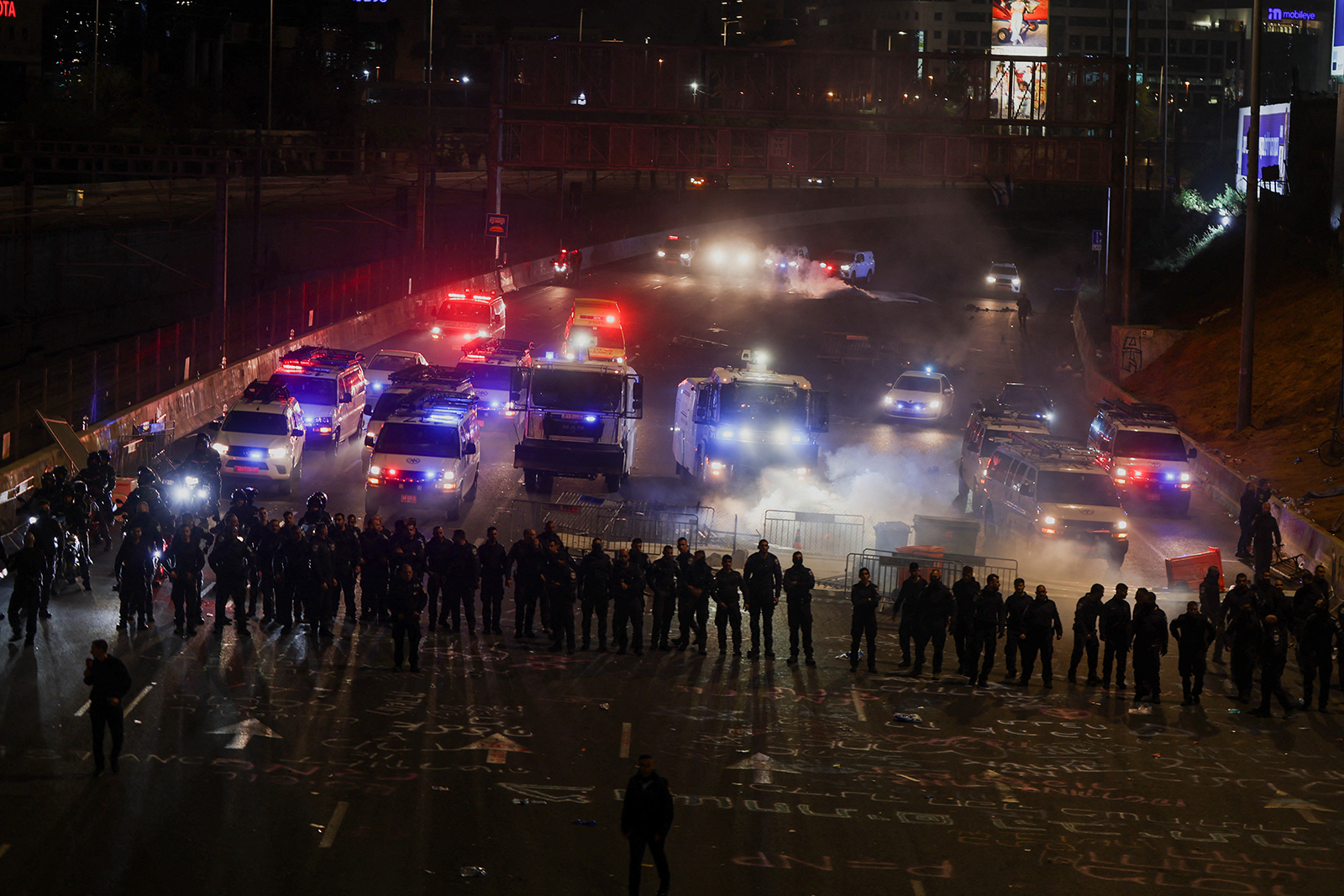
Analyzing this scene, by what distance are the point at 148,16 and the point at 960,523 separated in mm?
84153

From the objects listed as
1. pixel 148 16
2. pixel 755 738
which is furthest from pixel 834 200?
pixel 755 738

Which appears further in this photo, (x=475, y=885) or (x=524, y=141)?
(x=524, y=141)

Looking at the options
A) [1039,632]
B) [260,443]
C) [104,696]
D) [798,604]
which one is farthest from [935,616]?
[260,443]

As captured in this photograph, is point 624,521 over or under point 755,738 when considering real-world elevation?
over

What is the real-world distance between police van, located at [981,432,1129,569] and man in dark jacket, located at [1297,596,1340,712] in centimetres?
627

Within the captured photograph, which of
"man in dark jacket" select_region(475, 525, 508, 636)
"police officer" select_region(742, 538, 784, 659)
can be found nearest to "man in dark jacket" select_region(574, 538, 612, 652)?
"man in dark jacket" select_region(475, 525, 508, 636)

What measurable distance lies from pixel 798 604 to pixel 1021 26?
10876 cm

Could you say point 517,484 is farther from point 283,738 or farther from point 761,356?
point 283,738

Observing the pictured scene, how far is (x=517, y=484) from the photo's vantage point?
26.7 m

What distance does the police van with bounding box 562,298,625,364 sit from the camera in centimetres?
3688

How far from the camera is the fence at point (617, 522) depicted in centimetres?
2184

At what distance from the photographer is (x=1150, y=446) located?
27016mm

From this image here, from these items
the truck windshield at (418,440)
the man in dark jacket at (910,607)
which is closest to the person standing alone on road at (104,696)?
the man in dark jacket at (910,607)

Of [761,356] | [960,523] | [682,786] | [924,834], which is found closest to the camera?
[924,834]
